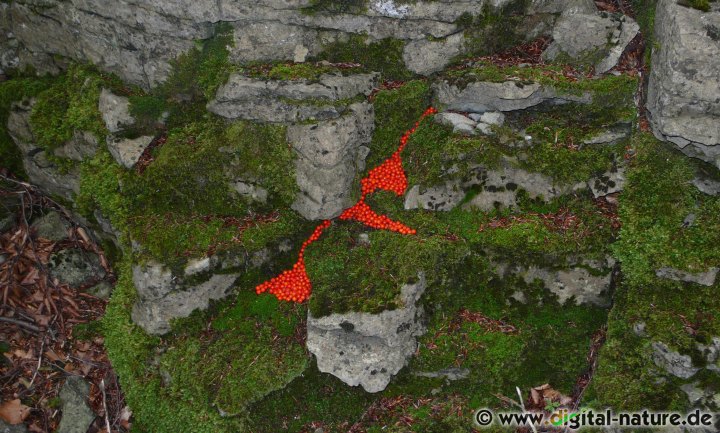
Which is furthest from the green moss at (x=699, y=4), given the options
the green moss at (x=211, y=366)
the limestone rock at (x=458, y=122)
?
the green moss at (x=211, y=366)

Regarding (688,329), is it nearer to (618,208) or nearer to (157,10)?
(618,208)

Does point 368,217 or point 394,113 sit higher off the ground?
point 394,113

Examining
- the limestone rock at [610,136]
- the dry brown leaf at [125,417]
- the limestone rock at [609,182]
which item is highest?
the limestone rock at [610,136]

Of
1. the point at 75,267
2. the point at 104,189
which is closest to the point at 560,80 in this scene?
the point at 104,189

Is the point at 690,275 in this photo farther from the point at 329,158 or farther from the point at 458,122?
the point at 329,158

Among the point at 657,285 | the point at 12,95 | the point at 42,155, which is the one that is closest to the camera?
the point at 657,285

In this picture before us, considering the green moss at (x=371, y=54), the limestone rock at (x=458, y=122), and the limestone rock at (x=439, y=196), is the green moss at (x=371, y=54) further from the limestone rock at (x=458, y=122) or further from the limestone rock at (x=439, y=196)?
the limestone rock at (x=439, y=196)

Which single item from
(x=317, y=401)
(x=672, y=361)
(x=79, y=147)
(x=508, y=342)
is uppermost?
(x=79, y=147)
